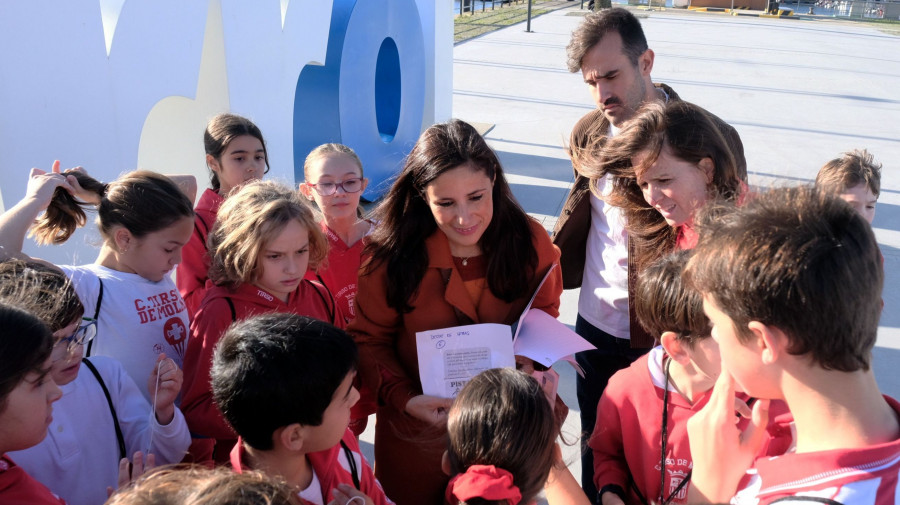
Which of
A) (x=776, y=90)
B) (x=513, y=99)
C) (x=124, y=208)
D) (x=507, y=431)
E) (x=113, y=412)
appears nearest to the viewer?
(x=507, y=431)

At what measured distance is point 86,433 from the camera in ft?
5.82

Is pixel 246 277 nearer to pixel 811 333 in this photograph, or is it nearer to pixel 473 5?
pixel 811 333

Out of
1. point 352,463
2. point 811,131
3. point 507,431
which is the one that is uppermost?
point 507,431

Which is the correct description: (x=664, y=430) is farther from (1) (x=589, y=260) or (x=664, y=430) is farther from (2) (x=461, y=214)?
(1) (x=589, y=260)

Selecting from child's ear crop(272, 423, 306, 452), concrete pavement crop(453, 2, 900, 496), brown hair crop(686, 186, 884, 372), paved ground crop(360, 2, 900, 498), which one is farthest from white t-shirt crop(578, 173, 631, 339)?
child's ear crop(272, 423, 306, 452)

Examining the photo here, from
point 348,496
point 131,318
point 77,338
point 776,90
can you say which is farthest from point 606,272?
point 776,90

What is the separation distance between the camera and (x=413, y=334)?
82.3 inches

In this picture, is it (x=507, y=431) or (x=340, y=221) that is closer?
(x=507, y=431)

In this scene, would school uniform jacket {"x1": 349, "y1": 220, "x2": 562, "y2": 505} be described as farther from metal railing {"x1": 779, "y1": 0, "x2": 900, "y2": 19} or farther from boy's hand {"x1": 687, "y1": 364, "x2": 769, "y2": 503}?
metal railing {"x1": 779, "y1": 0, "x2": 900, "y2": 19}

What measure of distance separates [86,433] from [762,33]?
2371cm

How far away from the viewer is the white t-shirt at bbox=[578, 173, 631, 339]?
8.03 ft

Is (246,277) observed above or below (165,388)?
above

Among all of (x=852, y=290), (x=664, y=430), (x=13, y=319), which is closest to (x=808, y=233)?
(x=852, y=290)

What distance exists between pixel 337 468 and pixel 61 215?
4.25ft
